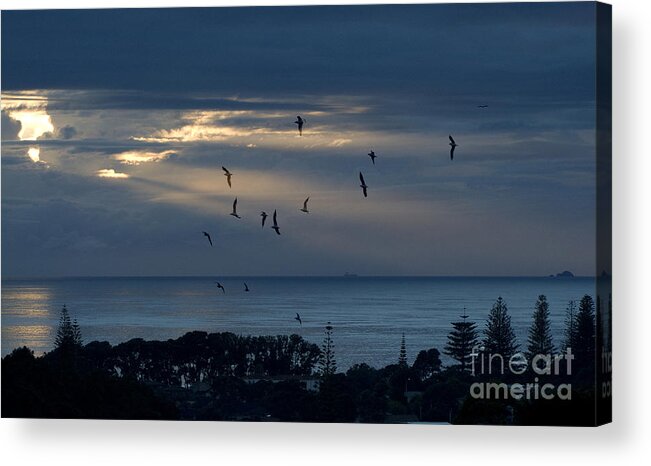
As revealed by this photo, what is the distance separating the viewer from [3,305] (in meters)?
18.5

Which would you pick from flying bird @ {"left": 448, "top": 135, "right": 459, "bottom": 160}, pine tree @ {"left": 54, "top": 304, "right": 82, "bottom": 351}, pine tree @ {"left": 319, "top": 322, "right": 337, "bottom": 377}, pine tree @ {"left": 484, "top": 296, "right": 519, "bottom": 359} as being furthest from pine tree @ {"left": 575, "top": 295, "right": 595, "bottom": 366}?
pine tree @ {"left": 54, "top": 304, "right": 82, "bottom": 351}

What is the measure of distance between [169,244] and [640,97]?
519 cm

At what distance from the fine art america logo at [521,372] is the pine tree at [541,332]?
2.7 inches

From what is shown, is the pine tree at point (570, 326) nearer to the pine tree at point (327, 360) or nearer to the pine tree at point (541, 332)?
the pine tree at point (541, 332)

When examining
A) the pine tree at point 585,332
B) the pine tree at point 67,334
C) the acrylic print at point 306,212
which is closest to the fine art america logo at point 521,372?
the acrylic print at point 306,212

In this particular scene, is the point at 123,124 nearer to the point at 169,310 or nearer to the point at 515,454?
the point at 169,310

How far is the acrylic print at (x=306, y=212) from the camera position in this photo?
1764 centimetres

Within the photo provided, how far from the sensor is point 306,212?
18.4 m

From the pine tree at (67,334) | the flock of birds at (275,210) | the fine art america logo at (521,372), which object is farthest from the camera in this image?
the pine tree at (67,334)

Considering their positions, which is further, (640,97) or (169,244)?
(169,244)

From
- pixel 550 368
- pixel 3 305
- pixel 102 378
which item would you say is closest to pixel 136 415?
pixel 102 378

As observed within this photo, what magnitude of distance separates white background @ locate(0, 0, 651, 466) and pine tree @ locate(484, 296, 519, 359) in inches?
32.4

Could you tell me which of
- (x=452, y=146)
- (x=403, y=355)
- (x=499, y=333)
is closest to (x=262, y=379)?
(x=403, y=355)

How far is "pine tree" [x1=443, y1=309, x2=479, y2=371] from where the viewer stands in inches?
702
